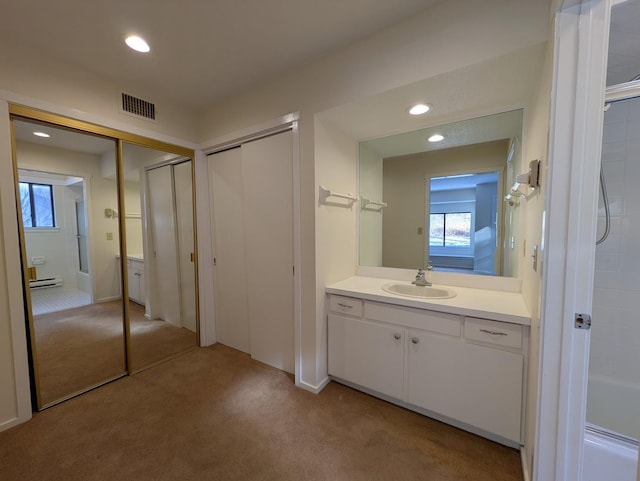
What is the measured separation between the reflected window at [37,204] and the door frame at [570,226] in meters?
2.98

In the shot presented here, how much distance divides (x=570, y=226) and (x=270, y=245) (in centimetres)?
190

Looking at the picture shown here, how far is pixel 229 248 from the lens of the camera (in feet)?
8.73

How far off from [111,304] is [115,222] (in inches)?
27.6

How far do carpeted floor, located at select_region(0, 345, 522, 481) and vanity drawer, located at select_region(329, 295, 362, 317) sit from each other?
647 mm

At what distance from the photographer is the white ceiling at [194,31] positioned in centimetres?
Result: 140

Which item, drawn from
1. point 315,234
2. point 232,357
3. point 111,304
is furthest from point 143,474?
point 315,234

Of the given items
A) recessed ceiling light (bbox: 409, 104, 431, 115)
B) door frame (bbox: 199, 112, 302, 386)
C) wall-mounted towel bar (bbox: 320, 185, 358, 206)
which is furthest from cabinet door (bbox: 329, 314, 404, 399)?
recessed ceiling light (bbox: 409, 104, 431, 115)

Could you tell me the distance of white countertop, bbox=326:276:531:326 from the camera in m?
1.43

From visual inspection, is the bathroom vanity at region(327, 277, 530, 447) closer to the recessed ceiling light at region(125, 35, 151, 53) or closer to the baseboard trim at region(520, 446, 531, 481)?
the baseboard trim at region(520, 446, 531, 481)

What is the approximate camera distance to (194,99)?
243 centimetres

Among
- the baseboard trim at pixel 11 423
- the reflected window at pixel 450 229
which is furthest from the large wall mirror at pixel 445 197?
the baseboard trim at pixel 11 423

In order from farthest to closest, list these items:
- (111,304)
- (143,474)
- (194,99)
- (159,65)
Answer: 1. (194,99)
2. (111,304)
3. (159,65)
4. (143,474)

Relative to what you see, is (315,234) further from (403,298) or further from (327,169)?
(403,298)

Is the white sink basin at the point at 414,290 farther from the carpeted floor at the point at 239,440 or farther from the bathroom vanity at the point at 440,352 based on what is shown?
the carpeted floor at the point at 239,440
